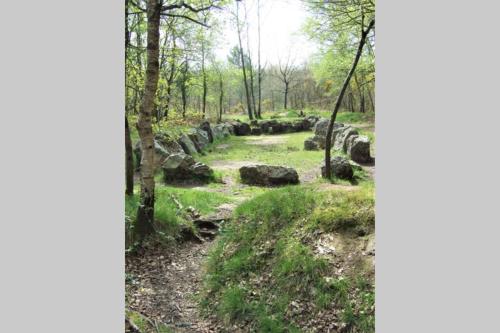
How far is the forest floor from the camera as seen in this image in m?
4.95

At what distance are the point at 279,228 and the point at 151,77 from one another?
2723 mm

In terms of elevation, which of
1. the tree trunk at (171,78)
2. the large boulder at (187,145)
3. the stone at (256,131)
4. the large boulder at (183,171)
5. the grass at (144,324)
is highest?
the tree trunk at (171,78)

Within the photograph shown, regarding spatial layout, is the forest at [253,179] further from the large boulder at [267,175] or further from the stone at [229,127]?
the stone at [229,127]

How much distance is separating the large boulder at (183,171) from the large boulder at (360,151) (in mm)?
3254

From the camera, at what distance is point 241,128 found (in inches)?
555

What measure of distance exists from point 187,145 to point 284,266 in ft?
27.5

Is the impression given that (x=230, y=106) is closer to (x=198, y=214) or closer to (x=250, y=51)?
(x=250, y=51)

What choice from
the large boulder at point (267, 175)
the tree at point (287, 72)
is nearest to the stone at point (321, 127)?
the tree at point (287, 72)

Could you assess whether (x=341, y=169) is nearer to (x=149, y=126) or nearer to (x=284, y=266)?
(x=284, y=266)

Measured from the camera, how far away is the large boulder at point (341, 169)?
8289 mm

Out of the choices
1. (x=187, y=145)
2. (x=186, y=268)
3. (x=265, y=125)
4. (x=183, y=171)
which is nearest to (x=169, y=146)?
(x=187, y=145)

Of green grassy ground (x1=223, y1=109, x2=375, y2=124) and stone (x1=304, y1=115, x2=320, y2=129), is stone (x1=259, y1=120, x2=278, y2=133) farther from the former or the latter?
stone (x1=304, y1=115, x2=320, y2=129)

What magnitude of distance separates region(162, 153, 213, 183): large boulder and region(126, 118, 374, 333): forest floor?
1.17 ft

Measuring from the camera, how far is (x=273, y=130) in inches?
523
